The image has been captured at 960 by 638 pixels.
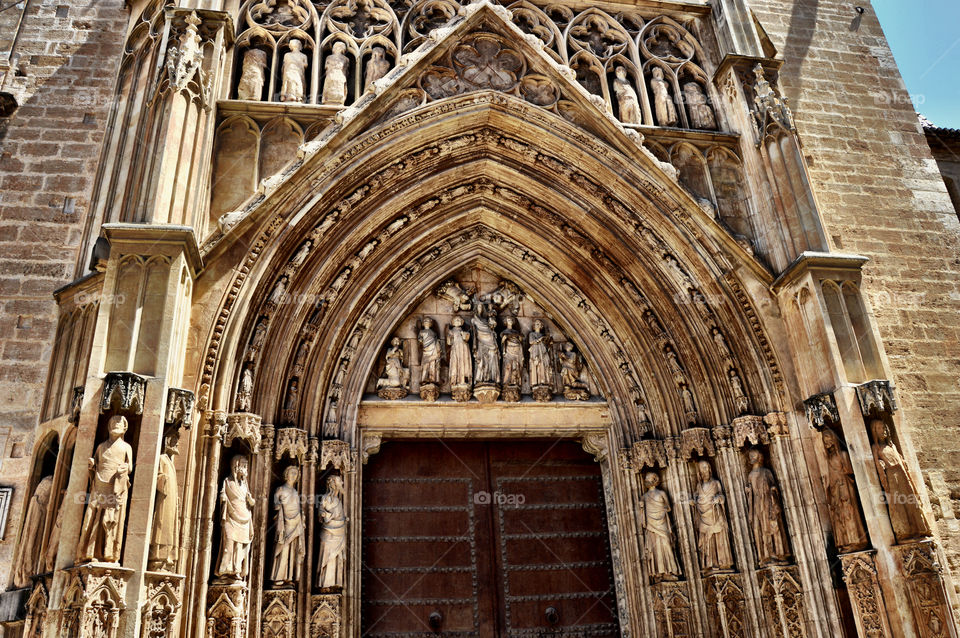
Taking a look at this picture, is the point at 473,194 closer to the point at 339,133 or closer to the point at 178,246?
the point at 339,133

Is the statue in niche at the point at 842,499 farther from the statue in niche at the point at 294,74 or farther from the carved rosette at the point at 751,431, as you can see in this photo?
the statue in niche at the point at 294,74

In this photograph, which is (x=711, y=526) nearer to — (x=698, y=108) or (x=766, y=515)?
(x=766, y=515)

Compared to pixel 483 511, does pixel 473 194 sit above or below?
above

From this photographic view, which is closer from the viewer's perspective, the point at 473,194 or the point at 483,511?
the point at 483,511

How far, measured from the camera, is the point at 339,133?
795 centimetres

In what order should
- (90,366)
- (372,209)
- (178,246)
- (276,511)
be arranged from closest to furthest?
1. (90,366)
2. (178,246)
3. (276,511)
4. (372,209)

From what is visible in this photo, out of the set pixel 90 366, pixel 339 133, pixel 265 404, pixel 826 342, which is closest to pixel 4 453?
pixel 90 366

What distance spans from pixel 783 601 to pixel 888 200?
5.17 metres

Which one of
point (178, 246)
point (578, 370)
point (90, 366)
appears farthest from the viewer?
point (578, 370)

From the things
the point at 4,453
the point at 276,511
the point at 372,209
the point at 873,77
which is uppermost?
the point at 873,77

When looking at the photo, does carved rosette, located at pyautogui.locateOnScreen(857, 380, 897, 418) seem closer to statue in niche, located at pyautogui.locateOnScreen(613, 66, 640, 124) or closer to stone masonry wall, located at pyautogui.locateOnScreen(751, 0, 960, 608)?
stone masonry wall, located at pyautogui.locateOnScreen(751, 0, 960, 608)

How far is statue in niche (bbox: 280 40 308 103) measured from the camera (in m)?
8.37

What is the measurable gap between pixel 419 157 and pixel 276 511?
13.3 ft

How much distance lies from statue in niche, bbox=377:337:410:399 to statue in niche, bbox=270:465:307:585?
1515 mm
